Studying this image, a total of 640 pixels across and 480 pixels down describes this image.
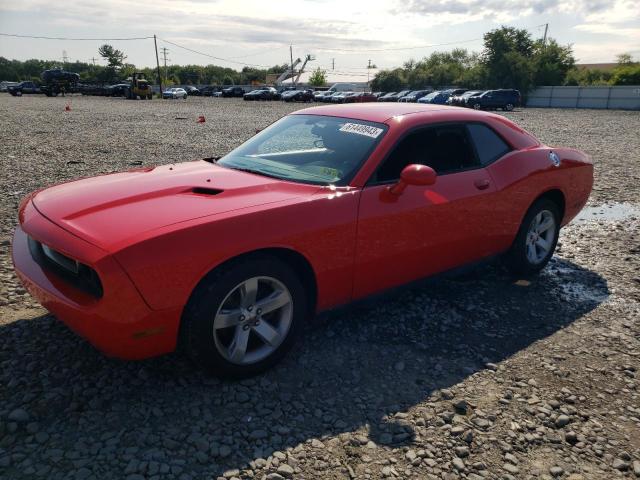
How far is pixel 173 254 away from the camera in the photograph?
244cm

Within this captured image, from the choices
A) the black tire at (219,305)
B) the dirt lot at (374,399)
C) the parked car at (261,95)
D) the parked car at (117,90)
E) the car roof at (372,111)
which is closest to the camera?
the dirt lot at (374,399)

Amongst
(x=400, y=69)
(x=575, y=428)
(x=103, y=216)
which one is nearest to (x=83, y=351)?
(x=103, y=216)

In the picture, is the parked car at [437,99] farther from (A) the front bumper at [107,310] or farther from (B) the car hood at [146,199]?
(A) the front bumper at [107,310]

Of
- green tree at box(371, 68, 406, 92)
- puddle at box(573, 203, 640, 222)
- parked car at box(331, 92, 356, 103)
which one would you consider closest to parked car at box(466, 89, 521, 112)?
parked car at box(331, 92, 356, 103)

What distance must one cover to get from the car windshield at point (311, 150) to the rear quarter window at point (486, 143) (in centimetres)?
94

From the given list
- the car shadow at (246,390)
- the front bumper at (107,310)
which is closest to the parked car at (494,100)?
the car shadow at (246,390)

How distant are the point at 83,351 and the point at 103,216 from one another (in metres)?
0.96

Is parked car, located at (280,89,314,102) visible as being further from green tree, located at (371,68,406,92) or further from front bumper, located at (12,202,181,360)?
front bumper, located at (12,202,181,360)

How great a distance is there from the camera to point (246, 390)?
9.32 feet

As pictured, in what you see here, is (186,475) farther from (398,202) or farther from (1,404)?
(398,202)

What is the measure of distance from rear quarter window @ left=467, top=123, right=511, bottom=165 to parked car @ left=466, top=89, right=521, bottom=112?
33748mm

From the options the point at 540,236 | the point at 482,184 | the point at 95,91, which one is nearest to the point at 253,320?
the point at 482,184

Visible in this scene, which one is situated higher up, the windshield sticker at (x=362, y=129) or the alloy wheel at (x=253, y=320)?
the windshield sticker at (x=362, y=129)

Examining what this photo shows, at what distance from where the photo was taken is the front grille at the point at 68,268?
98.3 inches
